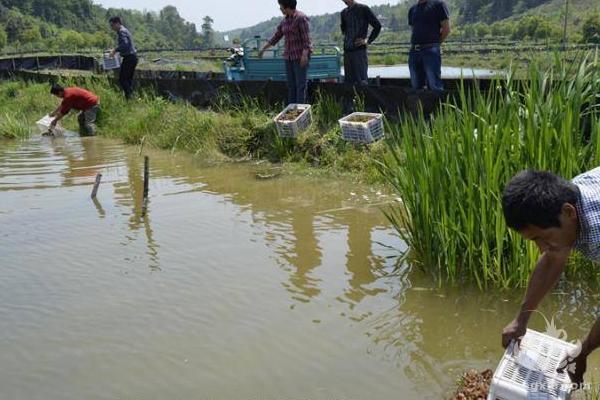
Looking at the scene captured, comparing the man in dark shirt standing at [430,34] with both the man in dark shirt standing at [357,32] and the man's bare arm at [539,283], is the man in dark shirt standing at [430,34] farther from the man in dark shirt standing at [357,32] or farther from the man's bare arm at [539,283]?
the man's bare arm at [539,283]

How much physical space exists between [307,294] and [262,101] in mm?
5495

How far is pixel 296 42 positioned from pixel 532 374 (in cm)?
610

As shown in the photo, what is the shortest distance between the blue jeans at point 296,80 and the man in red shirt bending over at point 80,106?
4.06 m

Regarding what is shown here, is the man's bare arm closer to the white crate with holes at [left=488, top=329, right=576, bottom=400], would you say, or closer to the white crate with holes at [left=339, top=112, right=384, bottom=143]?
the white crate with holes at [left=488, top=329, right=576, bottom=400]

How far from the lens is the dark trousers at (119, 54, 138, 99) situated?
11289 mm

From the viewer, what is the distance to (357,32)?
7.55m

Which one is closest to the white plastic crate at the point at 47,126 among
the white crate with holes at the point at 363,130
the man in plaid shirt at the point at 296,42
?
the man in plaid shirt at the point at 296,42

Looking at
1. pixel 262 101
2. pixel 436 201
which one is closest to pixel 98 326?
pixel 436 201

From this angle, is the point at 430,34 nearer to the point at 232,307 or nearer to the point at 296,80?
the point at 296,80

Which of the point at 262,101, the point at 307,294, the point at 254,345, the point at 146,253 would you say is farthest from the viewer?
the point at 262,101

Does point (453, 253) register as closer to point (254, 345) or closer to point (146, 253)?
point (254, 345)

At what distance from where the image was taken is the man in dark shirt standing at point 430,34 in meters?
6.73

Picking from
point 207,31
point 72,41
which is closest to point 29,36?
point 72,41

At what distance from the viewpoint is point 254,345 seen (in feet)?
10.3
